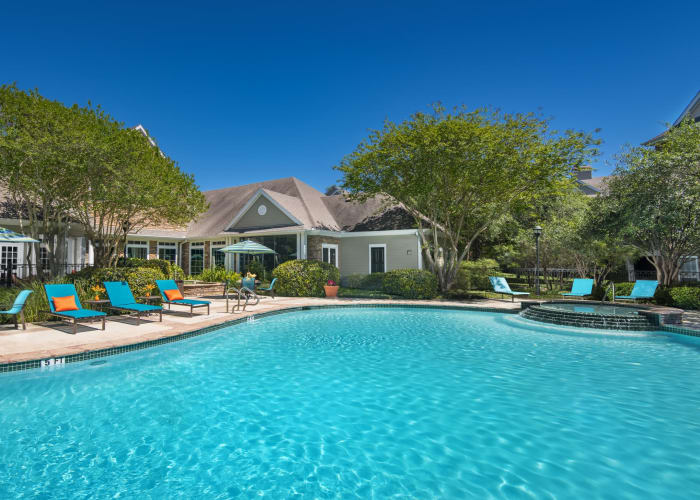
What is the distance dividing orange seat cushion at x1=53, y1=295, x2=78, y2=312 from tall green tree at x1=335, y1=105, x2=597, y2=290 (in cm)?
1337

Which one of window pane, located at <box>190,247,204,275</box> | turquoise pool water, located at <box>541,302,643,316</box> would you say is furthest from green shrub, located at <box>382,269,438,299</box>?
window pane, located at <box>190,247,204,275</box>

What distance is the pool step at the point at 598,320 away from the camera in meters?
11.0

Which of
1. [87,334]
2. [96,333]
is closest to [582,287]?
[96,333]

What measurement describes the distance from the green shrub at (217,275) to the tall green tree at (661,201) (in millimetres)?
19285

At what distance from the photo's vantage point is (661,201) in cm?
1352

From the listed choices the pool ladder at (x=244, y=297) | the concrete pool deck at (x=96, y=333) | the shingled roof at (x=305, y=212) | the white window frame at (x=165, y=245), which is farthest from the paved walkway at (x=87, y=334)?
the white window frame at (x=165, y=245)

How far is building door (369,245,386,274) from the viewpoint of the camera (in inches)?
856

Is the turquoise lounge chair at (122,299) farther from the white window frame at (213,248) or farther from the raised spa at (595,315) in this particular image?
the white window frame at (213,248)

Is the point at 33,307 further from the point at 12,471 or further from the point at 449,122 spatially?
the point at 449,122

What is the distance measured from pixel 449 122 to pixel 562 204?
15022 millimetres

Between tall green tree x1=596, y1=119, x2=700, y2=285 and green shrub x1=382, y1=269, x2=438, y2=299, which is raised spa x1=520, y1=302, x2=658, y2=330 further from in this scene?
green shrub x1=382, y1=269, x2=438, y2=299

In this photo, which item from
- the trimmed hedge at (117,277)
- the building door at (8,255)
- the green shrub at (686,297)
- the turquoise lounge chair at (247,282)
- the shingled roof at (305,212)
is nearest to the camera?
the trimmed hedge at (117,277)

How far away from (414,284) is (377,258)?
405 centimetres

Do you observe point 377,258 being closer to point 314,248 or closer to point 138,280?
point 314,248
